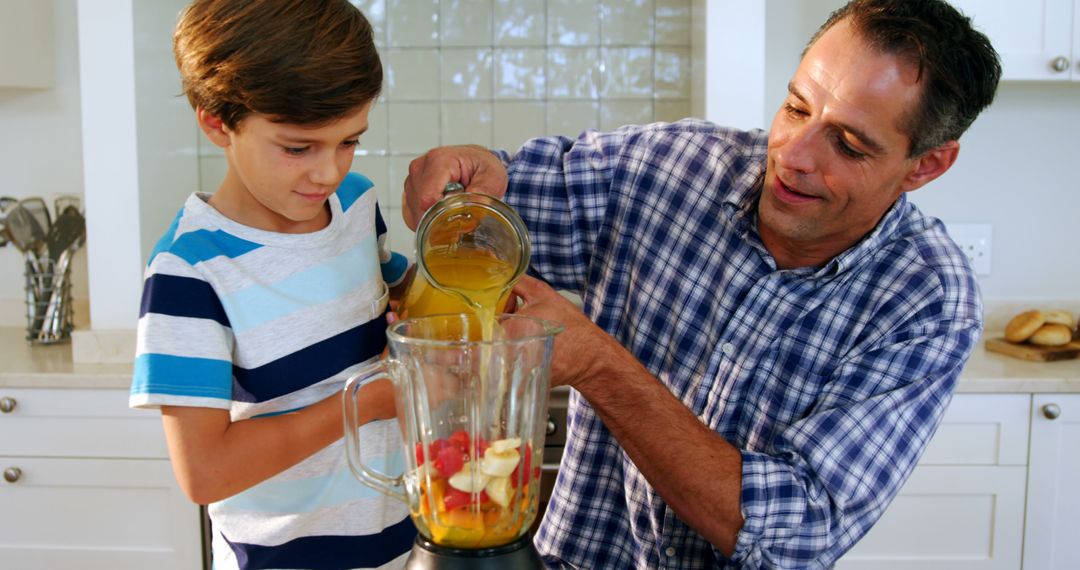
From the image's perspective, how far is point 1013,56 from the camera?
2213 mm

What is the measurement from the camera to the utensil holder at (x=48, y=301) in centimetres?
231

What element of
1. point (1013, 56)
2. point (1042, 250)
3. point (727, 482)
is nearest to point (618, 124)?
point (1013, 56)

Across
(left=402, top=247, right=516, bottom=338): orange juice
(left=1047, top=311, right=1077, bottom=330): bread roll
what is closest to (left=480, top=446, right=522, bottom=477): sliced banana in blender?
(left=402, top=247, right=516, bottom=338): orange juice

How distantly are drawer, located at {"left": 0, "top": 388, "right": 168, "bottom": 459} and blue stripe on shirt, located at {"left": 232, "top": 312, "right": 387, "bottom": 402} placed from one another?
124 cm

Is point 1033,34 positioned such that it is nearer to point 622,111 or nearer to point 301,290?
point 622,111

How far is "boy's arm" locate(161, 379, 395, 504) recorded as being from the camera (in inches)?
34.9

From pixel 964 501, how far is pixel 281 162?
1749 mm

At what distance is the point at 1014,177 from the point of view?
99.6 inches

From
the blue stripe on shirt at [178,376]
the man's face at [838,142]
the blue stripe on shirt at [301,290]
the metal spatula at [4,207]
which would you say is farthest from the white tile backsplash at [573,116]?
the blue stripe on shirt at [178,376]

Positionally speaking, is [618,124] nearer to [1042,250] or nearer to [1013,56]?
[1013,56]

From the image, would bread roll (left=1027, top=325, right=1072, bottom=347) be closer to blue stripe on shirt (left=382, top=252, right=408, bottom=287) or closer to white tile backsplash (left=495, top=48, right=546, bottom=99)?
white tile backsplash (left=495, top=48, right=546, bottom=99)

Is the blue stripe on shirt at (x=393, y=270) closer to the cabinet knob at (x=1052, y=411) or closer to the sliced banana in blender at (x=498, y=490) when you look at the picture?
the sliced banana in blender at (x=498, y=490)

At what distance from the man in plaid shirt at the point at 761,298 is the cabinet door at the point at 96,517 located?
1127 millimetres

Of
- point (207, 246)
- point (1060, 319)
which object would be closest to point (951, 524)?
point (1060, 319)
